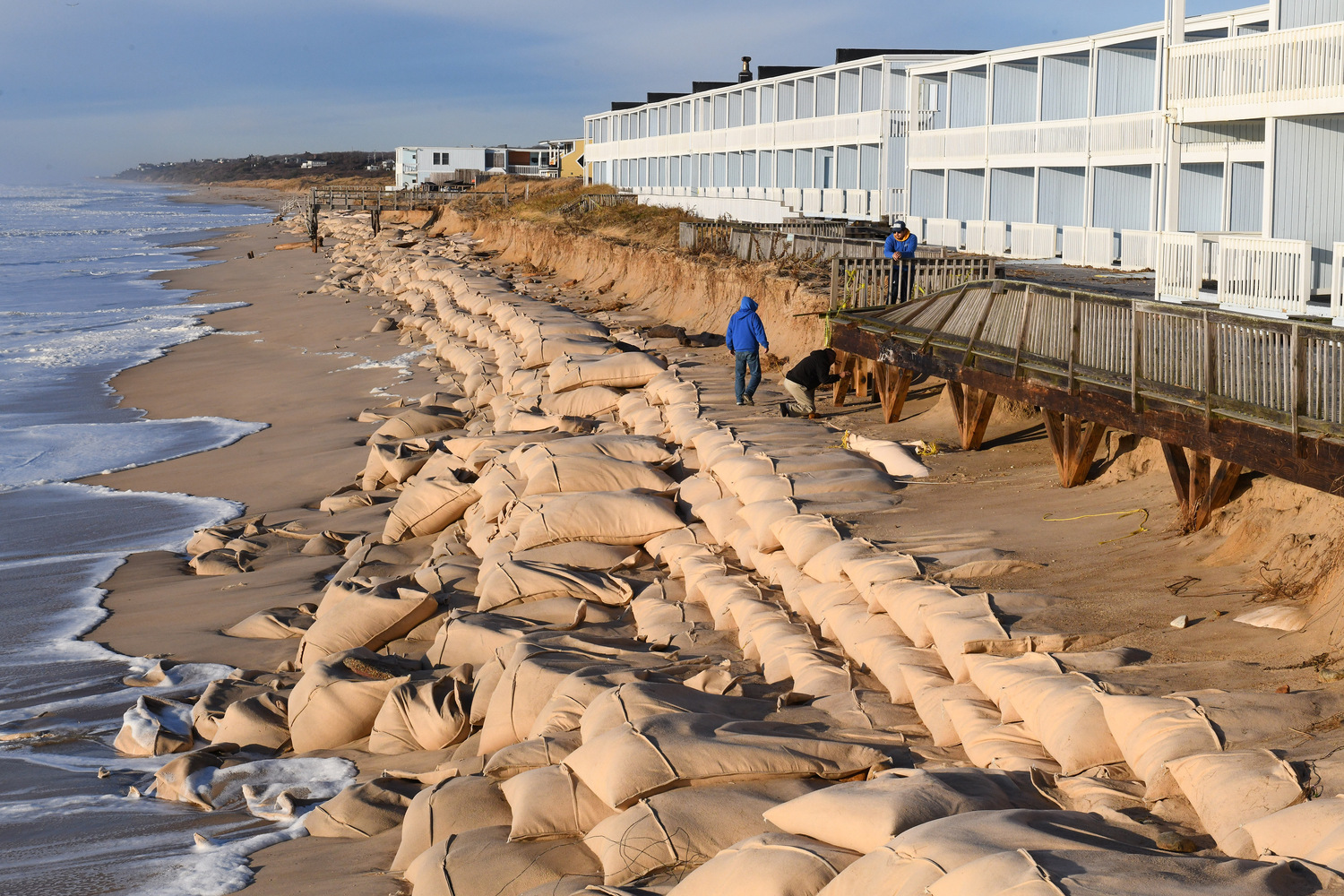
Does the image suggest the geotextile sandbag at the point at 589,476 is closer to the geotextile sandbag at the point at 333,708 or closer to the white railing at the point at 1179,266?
the geotextile sandbag at the point at 333,708

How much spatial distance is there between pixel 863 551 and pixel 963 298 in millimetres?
4168

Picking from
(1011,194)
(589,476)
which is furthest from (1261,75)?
(1011,194)

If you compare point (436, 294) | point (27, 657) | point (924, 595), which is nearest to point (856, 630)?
point (924, 595)

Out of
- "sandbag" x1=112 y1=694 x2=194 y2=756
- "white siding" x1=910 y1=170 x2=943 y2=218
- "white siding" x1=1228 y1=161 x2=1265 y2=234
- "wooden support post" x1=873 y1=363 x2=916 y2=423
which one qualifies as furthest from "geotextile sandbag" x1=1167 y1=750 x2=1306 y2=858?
"white siding" x1=910 y1=170 x2=943 y2=218

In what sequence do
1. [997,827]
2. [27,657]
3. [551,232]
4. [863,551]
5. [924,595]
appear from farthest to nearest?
1. [551,232]
2. [27,657]
3. [863,551]
4. [924,595]
5. [997,827]

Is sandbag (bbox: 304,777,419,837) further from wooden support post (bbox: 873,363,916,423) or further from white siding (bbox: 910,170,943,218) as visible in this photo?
white siding (bbox: 910,170,943,218)

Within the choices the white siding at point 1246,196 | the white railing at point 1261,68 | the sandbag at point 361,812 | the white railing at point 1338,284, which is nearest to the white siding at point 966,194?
the white siding at point 1246,196

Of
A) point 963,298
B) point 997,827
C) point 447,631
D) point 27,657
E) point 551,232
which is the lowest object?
point 27,657

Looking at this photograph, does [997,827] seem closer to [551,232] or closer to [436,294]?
[436,294]

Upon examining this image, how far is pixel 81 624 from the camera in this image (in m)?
9.03

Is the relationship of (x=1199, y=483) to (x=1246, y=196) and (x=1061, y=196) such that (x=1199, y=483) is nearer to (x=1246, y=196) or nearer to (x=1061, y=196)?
(x=1246, y=196)

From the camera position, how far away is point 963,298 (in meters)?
10.2

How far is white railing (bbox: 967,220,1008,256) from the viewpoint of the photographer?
23.4m

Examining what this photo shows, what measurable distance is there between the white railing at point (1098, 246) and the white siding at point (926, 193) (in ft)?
24.5
